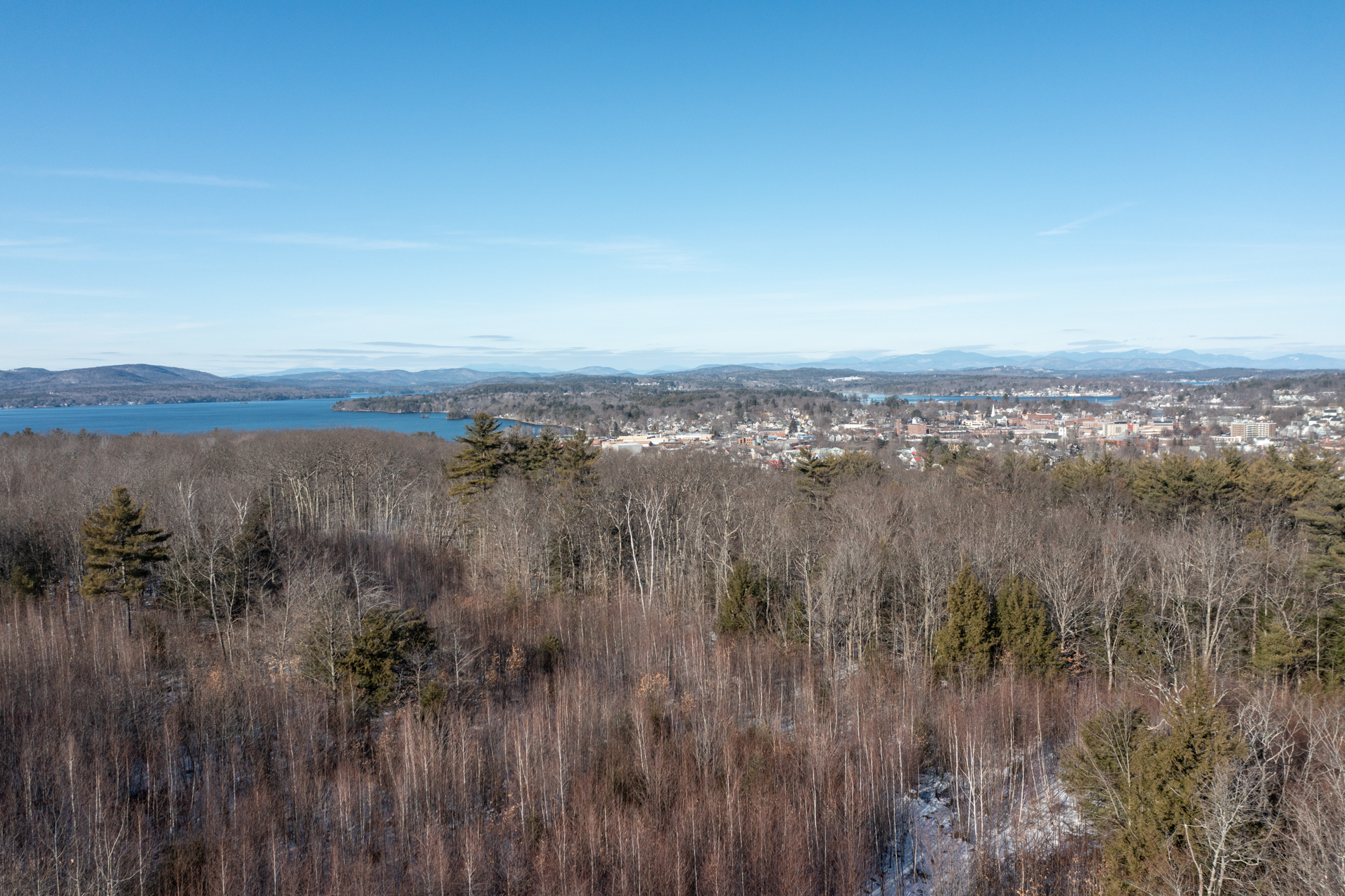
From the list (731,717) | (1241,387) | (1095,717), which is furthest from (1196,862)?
(1241,387)

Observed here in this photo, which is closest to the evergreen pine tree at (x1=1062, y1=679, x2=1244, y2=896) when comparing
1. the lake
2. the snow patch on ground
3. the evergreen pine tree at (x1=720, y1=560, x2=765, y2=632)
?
the snow patch on ground

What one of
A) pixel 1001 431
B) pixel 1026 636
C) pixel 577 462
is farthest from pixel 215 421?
pixel 1026 636

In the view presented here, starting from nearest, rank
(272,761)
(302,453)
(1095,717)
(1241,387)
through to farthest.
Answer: (1095,717), (272,761), (302,453), (1241,387)

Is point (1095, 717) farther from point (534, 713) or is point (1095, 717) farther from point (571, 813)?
point (534, 713)

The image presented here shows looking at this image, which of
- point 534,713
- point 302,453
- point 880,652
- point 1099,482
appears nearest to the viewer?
point 534,713

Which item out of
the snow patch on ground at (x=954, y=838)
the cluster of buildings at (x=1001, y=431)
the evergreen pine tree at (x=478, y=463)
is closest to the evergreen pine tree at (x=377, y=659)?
the snow patch on ground at (x=954, y=838)

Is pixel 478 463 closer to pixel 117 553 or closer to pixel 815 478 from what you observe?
pixel 117 553
